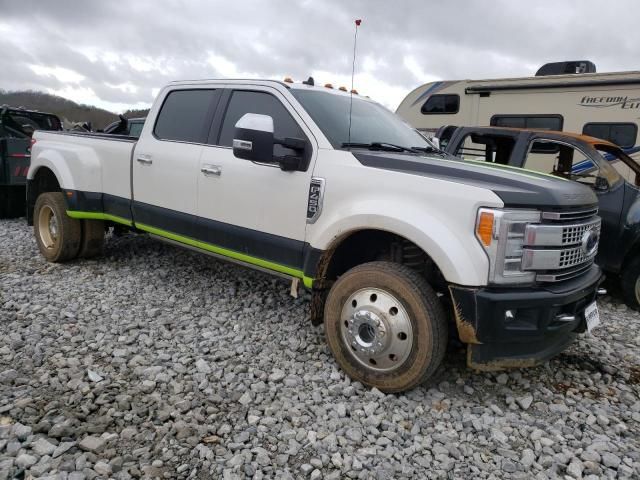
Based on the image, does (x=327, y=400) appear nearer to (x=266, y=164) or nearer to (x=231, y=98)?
(x=266, y=164)

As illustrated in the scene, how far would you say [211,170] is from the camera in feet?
12.8

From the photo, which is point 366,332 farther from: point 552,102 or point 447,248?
point 552,102

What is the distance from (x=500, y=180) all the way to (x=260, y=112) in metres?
1.95

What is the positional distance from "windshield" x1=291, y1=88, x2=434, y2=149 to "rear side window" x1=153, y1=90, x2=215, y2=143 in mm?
985

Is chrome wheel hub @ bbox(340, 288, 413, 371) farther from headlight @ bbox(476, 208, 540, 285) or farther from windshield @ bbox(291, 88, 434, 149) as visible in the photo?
windshield @ bbox(291, 88, 434, 149)

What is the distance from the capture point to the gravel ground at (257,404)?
236cm

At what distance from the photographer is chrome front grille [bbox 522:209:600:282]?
269 cm

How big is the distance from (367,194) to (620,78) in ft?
20.4

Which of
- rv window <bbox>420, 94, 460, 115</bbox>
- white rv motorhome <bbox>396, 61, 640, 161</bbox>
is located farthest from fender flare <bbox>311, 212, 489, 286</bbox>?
rv window <bbox>420, 94, 460, 115</bbox>

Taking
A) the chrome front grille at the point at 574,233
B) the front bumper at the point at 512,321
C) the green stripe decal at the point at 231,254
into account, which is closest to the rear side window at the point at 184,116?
the green stripe decal at the point at 231,254

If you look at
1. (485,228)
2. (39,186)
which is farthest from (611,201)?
(39,186)

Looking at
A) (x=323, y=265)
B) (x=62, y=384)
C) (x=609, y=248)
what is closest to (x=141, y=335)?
(x=62, y=384)

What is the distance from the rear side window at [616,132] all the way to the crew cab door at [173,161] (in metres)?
6.22

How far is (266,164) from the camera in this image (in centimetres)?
353
